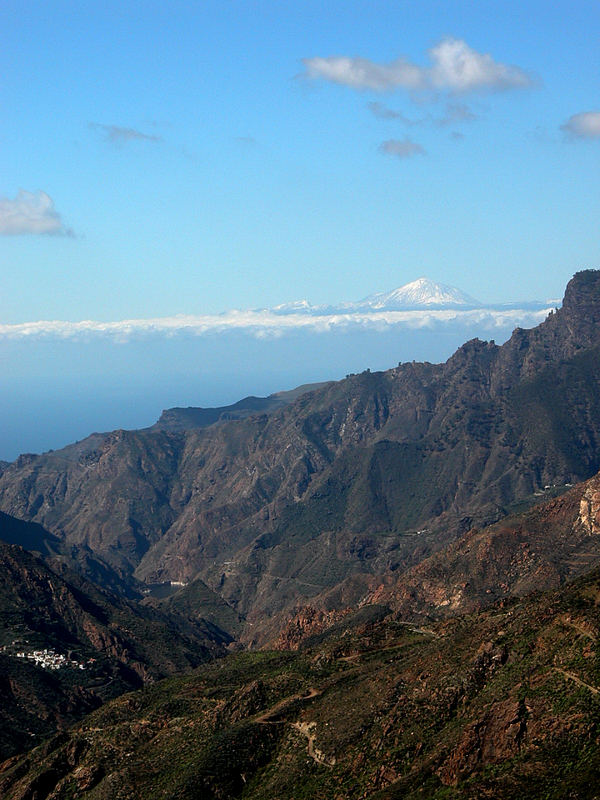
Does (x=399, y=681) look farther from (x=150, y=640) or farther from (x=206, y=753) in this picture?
(x=150, y=640)

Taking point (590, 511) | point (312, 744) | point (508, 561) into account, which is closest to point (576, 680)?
point (312, 744)

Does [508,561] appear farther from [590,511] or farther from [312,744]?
[312,744]

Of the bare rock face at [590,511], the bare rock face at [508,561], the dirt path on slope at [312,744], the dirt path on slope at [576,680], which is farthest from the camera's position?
the bare rock face at [590,511]

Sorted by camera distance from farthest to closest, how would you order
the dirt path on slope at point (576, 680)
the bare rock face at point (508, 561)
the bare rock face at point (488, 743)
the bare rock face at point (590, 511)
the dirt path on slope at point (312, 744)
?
1. the bare rock face at point (590, 511)
2. the bare rock face at point (508, 561)
3. the dirt path on slope at point (312, 744)
4. the dirt path on slope at point (576, 680)
5. the bare rock face at point (488, 743)

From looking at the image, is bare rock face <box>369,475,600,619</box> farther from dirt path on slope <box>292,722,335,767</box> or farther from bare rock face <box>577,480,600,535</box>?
dirt path on slope <box>292,722,335,767</box>

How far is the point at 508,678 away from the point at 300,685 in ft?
87.5

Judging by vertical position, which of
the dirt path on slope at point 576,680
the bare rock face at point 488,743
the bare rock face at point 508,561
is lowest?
the bare rock face at point 508,561

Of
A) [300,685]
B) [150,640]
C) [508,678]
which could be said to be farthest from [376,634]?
[150,640]

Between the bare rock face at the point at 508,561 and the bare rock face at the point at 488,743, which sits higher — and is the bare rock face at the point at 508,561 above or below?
below

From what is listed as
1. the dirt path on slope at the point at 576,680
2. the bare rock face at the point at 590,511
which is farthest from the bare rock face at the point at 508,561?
the dirt path on slope at the point at 576,680

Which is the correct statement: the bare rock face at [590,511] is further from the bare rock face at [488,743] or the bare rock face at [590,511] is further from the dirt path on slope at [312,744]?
the bare rock face at [488,743]

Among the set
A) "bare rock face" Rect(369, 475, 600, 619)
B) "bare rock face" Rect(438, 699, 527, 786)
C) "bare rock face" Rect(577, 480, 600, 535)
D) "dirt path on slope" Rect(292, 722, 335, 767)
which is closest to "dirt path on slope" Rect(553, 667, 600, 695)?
"bare rock face" Rect(438, 699, 527, 786)

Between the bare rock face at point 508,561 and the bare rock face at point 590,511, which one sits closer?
the bare rock face at point 508,561

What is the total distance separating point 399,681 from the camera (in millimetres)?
88062
